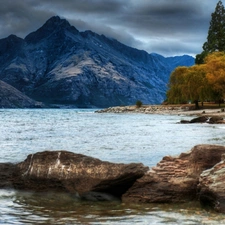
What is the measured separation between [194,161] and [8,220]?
6.79 m

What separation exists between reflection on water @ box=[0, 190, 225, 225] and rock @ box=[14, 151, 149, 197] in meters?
0.47

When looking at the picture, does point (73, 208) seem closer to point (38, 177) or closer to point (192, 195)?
point (38, 177)

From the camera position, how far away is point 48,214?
12.4 metres

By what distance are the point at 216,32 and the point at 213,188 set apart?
164139 mm

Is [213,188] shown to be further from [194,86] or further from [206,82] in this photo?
[194,86]

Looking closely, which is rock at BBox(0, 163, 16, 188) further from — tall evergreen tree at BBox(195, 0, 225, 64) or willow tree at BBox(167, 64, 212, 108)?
tall evergreen tree at BBox(195, 0, 225, 64)

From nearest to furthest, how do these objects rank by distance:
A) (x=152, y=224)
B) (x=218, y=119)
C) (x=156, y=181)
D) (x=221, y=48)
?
(x=152, y=224), (x=156, y=181), (x=218, y=119), (x=221, y=48)

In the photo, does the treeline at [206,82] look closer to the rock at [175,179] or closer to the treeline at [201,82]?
the treeline at [201,82]

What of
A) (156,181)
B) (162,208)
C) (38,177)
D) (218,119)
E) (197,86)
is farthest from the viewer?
(197,86)

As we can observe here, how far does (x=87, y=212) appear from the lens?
502 inches

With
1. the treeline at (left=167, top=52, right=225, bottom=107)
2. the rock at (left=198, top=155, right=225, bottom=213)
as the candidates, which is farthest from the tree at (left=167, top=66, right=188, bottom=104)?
the rock at (left=198, top=155, right=225, bottom=213)

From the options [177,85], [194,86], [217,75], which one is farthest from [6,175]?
[177,85]

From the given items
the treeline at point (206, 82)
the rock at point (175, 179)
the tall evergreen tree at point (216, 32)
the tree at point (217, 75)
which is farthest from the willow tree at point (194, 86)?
the rock at point (175, 179)

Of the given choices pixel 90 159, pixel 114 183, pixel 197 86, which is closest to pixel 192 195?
pixel 114 183
